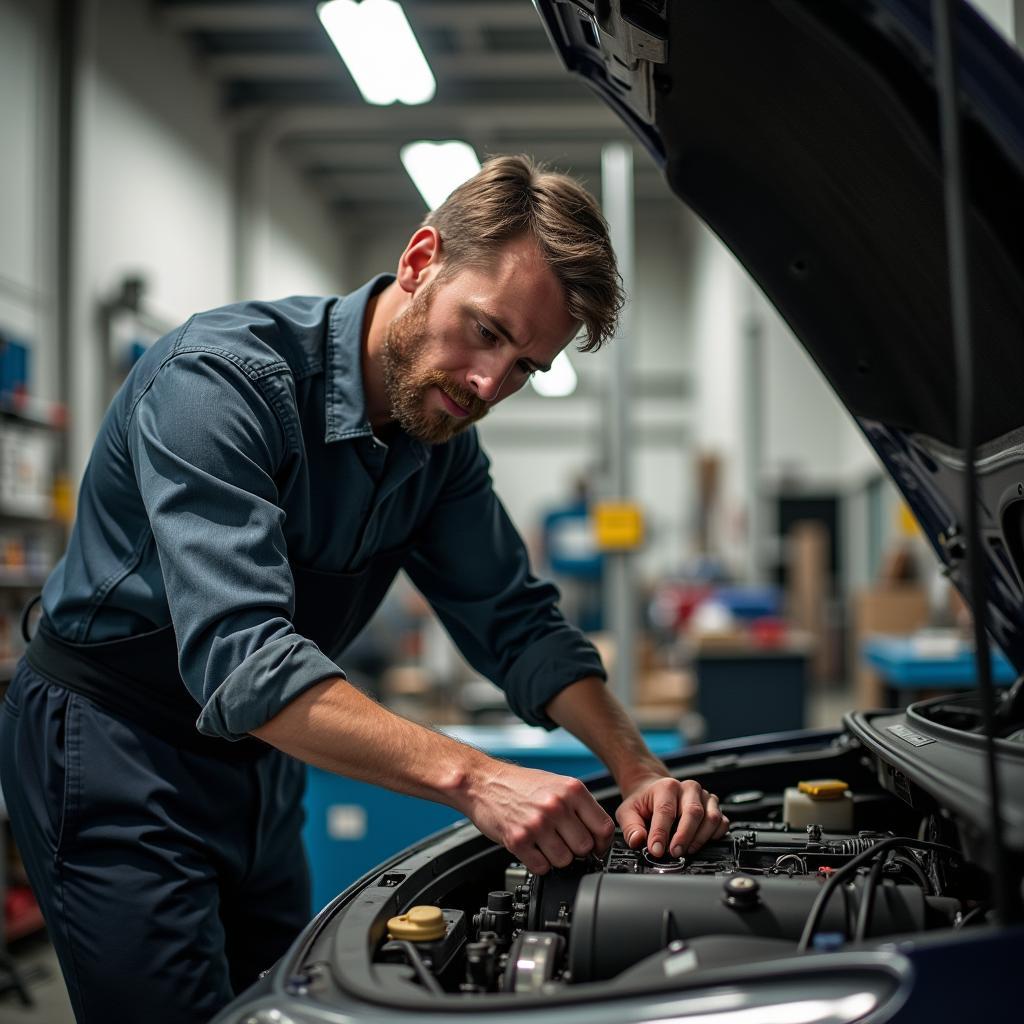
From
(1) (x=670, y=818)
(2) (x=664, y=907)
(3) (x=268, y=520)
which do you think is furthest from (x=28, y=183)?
(2) (x=664, y=907)

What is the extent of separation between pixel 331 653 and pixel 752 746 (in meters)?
0.65

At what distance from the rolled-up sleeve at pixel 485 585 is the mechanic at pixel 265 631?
1 centimetres

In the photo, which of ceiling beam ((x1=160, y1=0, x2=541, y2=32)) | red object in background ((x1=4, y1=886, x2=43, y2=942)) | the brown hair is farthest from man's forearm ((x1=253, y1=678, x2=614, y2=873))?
ceiling beam ((x1=160, y1=0, x2=541, y2=32))

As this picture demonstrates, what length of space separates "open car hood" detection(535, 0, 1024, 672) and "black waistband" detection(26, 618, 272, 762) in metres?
0.90

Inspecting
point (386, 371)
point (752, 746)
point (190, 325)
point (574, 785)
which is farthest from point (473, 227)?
point (752, 746)

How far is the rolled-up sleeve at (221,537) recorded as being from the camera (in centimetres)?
98

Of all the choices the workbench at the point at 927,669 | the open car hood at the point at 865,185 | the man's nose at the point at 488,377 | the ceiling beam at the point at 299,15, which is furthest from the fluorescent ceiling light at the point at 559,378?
the man's nose at the point at 488,377

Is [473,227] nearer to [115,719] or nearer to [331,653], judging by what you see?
[331,653]

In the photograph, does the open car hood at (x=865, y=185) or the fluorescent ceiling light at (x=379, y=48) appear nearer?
the open car hood at (x=865, y=185)

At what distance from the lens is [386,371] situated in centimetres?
134

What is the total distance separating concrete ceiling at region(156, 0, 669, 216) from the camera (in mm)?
5680

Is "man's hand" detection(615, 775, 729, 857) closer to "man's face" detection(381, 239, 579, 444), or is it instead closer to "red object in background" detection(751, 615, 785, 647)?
"man's face" detection(381, 239, 579, 444)

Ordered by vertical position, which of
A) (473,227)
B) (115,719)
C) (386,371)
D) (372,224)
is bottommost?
(115,719)

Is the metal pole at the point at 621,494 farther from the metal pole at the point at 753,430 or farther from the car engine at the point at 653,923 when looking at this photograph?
the metal pole at the point at 753,430
